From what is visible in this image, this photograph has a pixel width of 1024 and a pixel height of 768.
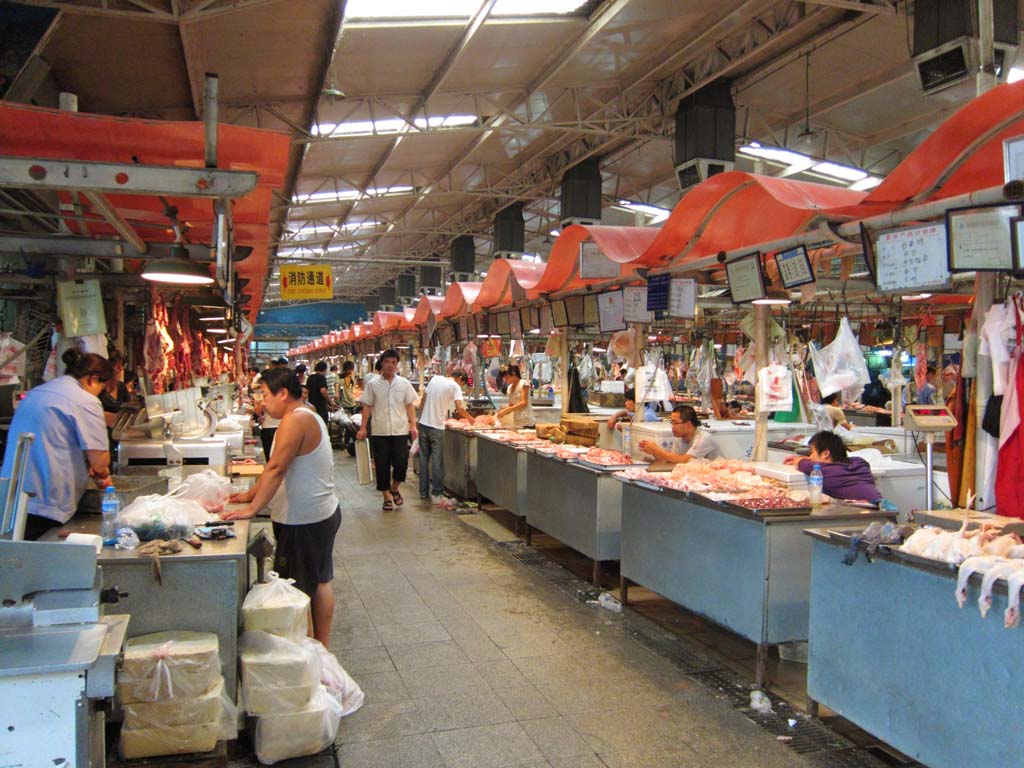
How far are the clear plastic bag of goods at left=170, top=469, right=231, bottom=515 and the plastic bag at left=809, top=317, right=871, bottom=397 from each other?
429 centimetres

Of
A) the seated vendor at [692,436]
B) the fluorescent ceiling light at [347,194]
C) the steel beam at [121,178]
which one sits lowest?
the seated vendor at [692,436]

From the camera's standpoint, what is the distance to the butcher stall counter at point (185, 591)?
3627 millimetres

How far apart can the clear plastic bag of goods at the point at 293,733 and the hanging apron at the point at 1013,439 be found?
139 inches

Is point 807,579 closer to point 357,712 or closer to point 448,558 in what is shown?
point 357,712

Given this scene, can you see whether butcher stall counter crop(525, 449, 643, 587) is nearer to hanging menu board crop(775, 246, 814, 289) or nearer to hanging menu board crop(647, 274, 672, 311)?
hanging menu board crop(647, 274, 672, 311)

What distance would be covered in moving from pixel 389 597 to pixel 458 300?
5.35 metres

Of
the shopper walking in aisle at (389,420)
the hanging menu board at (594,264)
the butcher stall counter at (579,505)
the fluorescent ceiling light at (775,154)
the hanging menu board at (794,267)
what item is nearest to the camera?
the hanging menu board at (794,267)

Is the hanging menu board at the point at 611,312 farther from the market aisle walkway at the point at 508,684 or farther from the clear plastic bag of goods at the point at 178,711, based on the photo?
the clear plastic bag of goods at the point at 178,711

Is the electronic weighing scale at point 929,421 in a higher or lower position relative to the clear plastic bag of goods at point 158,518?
higher

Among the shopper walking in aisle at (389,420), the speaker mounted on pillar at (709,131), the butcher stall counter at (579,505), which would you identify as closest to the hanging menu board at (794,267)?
the butcher stall counter at (579,505)

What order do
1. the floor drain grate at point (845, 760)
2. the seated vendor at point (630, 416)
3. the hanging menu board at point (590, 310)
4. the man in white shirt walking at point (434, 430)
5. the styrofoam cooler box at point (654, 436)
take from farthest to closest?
1. the man in white shirt walking at point (434, 430)
2. the seated vendor at point (630, 416)
3. the styrofoam cooler box at point (654, 436)
4. the hanging menu board at point (590, 310)
5. the floor drain grate at point (845, 760)

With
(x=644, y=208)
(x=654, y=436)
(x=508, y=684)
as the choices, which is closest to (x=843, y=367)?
(x=654, y=436)

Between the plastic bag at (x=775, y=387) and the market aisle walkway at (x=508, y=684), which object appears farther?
the plastic bag at (x=775, y=387)

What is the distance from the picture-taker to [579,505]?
7023 mm
